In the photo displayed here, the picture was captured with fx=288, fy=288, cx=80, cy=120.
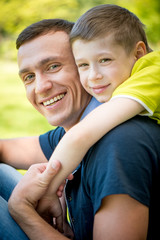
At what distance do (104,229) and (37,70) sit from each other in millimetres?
1150

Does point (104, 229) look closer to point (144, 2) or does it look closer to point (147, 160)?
point (147, 160)

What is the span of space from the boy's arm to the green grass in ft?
17.6

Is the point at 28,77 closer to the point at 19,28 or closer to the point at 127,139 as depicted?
the point at 127,139

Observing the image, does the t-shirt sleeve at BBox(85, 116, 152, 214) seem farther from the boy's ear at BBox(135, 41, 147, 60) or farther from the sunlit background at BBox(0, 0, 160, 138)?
the sunlit background at BBox(0, 0, 160, 138)

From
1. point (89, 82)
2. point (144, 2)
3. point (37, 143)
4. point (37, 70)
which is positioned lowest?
point (37, 143)

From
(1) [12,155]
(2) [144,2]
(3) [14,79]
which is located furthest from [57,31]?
(2) [144,2]

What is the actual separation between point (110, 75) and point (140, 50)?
0.82ft

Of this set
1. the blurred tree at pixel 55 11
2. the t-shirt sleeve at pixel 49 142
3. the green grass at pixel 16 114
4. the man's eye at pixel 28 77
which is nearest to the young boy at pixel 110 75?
the man's eye at pixel 28 77

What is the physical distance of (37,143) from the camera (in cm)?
239

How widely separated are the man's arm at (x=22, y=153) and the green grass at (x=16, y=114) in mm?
4180

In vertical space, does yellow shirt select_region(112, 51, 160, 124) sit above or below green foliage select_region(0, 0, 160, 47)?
below

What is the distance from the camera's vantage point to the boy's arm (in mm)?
1251

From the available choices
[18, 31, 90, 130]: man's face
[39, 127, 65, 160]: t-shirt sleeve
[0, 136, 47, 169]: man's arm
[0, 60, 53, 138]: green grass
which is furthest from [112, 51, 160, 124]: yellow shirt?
[0, 60, 53, 138]: green grass

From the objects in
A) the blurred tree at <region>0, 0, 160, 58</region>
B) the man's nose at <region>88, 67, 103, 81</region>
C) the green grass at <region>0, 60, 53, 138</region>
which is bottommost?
the green grass at <region>0, 60, 53, 138</region>
